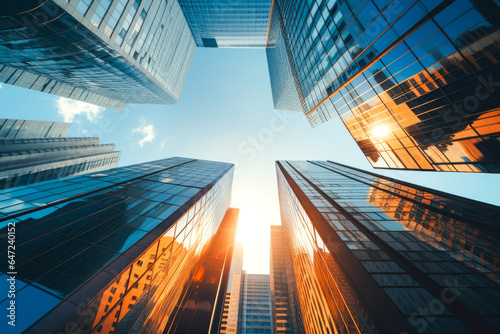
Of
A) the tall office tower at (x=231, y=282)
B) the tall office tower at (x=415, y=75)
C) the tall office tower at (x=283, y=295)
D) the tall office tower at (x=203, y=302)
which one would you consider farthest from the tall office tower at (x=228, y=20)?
the tall office tower at (x=231, y=282)

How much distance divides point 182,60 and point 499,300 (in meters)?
84.4

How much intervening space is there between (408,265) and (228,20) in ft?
293

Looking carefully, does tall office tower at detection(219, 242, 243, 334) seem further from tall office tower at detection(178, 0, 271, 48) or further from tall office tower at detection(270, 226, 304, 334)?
tall office tower at detection(178, 0, 271, 48)

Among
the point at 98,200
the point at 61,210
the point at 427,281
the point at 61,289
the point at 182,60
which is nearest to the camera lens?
the point at 61,289

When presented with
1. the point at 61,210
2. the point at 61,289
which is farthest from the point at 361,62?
the point at 61,210

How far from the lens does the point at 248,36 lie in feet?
252

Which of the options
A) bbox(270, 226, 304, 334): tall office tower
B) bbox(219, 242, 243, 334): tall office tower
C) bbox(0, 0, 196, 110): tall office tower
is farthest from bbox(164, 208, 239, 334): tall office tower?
bbox(0, 0, 196, 110): tall office tower

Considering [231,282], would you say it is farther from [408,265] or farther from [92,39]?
[92,39]

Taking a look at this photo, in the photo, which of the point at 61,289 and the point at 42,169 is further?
the point at 42,169

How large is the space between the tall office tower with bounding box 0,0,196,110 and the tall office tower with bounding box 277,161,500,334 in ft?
114

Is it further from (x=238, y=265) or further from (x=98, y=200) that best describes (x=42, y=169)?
(x=238, y=265)

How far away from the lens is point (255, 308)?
73938 millimetres

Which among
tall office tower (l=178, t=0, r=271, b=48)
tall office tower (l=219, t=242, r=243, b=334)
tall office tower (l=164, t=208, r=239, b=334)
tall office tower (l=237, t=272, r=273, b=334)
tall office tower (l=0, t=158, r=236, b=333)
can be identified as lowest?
tall office tower (l=237, t=272, r=273, b=334)

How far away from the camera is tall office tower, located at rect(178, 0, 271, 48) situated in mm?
62125
